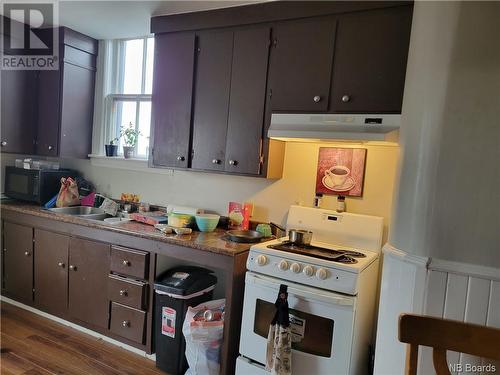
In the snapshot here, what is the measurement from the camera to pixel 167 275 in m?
2.50

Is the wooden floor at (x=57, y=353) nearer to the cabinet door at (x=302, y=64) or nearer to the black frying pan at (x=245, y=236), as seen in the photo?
the black frying pan at (x=245, y=236)

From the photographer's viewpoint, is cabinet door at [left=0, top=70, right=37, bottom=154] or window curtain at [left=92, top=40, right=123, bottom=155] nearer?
cabinet door at [left=0, top=70, right=37, bottom=154]

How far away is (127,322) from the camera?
8.28ft

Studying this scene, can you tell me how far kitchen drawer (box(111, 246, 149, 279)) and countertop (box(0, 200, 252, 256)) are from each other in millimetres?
133

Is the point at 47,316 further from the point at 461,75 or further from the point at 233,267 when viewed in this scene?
the point at 461,75

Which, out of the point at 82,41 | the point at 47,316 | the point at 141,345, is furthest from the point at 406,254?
the point at 82,41

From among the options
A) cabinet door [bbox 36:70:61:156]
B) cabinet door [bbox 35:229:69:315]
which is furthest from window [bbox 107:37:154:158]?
cabinet door [bbox 35:229:69:315]

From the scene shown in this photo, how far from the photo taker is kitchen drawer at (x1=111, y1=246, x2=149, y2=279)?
2438mm

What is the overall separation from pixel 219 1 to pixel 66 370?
2.71 meters

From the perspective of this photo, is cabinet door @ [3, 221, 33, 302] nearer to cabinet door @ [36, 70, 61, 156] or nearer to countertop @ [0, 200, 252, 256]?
countertop @ [0, 200, 252, 256]

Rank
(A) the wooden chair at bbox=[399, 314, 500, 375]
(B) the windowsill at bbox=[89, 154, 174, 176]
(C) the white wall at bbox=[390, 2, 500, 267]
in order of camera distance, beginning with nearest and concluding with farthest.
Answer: (A) the wooden chair at bbox=[399, 314, 500, 375] < (C) the white wall at bbox=[390, 2, 500, 267] < (B) the windowsill at bbox=[89, 154, 174, 176]

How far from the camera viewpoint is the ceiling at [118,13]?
2.57 meters

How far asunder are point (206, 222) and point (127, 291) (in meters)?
0.74

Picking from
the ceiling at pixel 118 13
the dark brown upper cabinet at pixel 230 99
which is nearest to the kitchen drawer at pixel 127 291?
the dark brown upper cabinet at pixel 230 99
